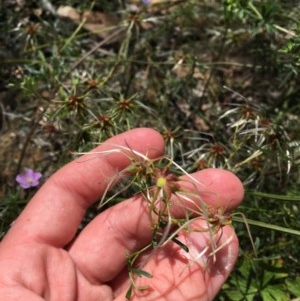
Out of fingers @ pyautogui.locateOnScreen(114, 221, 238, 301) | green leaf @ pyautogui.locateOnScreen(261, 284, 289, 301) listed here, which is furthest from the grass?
fingers @ pyautogui.locateOnScreen(114, 221, 238, 301)

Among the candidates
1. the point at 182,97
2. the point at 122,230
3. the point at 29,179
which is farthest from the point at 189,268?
the point at 182,97

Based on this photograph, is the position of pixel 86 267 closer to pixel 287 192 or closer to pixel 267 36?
pixel 287 192

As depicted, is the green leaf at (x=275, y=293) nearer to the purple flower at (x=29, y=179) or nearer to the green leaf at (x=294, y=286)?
the green leaf at (x=294, y=286)

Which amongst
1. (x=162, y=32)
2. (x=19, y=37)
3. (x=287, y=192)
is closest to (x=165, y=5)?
(x=162, y=32)

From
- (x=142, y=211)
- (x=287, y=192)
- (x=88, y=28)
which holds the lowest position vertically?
(x=287, y=192)

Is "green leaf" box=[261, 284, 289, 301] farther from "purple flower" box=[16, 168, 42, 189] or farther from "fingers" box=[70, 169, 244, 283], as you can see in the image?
"purple flower" box=[16, 168, 42, 189]

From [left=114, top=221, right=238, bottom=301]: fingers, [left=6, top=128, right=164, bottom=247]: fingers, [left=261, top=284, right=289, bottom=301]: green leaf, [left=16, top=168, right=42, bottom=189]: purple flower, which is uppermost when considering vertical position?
[left=6, top=128, right=164, bottom=247]: fingers

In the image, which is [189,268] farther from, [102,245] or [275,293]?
[275,293]
